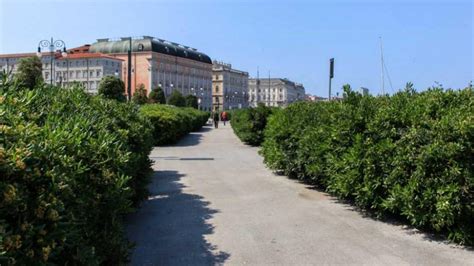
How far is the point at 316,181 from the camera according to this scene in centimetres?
1001

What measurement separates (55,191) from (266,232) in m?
3.97

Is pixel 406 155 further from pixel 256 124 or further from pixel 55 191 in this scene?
pixel 256 124

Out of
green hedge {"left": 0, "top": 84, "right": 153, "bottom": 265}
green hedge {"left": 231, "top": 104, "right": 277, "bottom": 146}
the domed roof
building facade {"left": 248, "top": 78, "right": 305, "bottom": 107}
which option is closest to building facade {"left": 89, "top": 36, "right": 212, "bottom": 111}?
the domed roof

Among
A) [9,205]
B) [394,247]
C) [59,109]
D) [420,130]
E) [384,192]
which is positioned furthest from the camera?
[384,192]

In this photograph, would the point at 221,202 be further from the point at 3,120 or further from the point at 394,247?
the point at 3,120

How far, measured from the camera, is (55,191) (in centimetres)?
278

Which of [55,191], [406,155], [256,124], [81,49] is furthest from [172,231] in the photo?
[81,49]

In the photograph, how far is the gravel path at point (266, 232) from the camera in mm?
5324

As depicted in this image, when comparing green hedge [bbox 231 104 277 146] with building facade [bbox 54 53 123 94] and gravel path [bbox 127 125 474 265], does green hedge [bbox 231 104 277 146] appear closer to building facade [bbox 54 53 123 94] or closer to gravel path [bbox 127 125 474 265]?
gravel path [bbox 127 125 474 265]

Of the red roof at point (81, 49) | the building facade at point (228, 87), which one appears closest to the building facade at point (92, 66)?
the red roof at point (81, 49)

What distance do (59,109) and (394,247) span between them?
13.1ft

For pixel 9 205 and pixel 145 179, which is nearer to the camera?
pixel 9 205

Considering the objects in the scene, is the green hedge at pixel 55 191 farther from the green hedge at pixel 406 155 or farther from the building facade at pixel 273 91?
the building facade at pixel 273 91

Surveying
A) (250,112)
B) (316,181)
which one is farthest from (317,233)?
(250,112)
